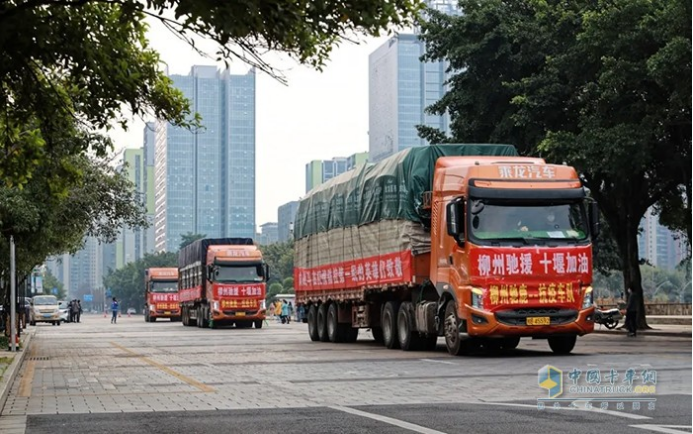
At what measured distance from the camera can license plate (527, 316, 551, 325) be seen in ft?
66.2

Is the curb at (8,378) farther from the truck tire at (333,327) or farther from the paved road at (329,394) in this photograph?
the truck tire at (333,327)

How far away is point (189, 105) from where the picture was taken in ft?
47.4

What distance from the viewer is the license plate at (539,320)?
66.2 feet

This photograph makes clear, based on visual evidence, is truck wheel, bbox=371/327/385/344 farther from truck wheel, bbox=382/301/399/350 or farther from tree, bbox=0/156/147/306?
tree, bbox=0/156/147/306

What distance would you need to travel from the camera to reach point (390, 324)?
25.4 meters

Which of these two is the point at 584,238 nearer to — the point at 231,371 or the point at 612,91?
the point at 231,371

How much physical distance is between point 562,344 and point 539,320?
233 cm

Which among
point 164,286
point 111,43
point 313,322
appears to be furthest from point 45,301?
point 111,43

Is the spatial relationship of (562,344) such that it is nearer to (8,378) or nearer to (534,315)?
(534,315)

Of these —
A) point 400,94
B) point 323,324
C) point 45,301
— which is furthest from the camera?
point 400,94

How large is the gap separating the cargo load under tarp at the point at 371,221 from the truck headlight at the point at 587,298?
359cm

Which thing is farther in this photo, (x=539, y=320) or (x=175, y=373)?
(x=539, y=320)

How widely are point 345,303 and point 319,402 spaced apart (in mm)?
15729

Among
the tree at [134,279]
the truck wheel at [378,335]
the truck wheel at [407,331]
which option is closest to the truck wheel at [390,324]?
the truck wheel at [407,331]
